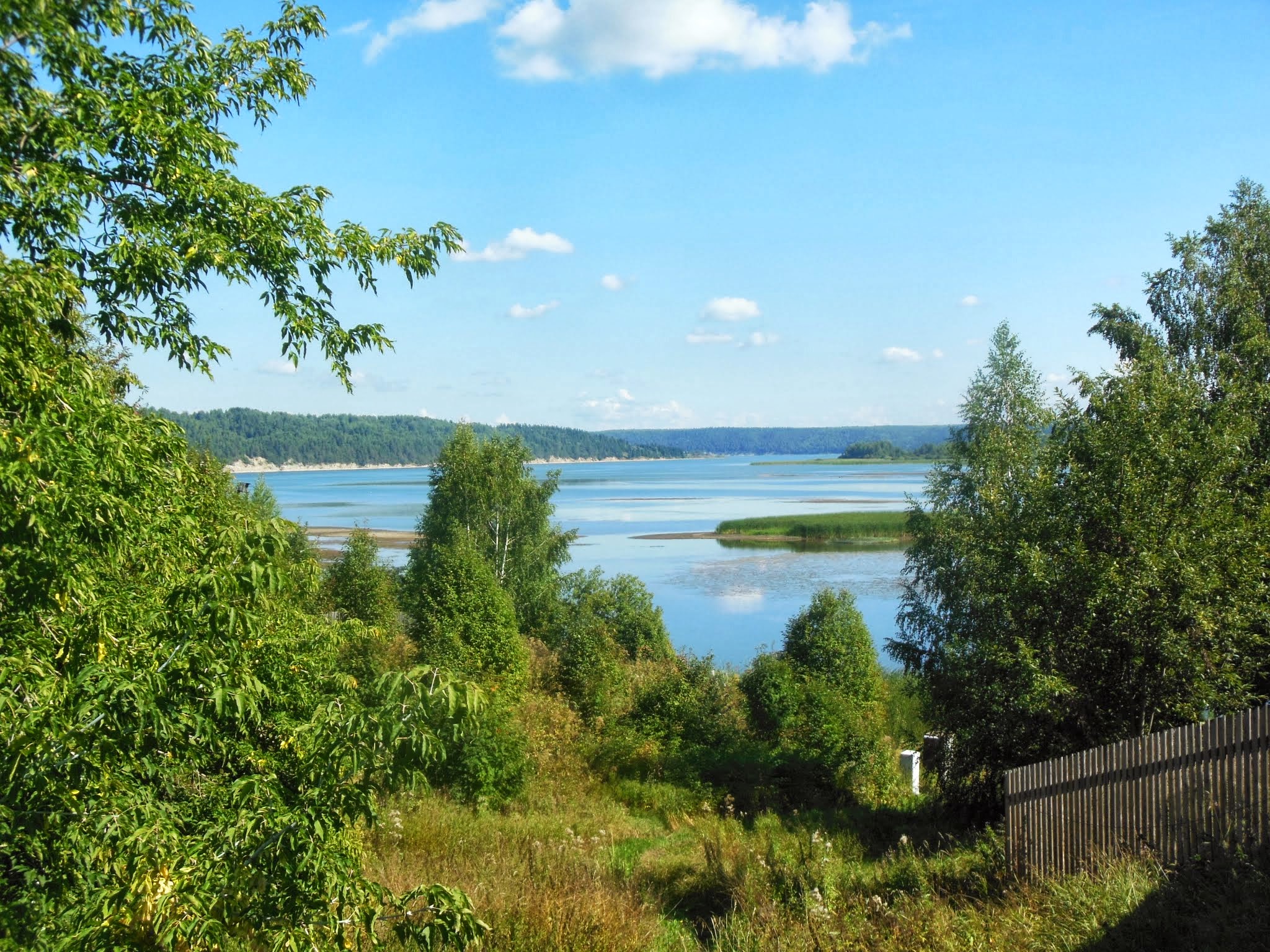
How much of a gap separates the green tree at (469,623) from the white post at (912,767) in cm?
813

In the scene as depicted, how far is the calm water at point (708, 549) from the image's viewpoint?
38281 millimetres

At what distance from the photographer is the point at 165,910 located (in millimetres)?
3373

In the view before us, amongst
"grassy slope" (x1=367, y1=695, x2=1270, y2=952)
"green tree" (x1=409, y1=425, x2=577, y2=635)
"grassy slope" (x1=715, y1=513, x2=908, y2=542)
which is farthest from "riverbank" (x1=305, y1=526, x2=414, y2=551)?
"grassy slope" (x1=367, y1=695, x2=1270, y2=952)

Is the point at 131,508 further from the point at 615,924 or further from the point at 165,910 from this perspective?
the point at 615,924

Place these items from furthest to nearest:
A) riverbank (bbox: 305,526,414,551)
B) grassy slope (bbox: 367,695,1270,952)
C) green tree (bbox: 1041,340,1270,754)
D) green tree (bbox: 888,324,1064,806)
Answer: riverbank (bbox: 305,526,414,551) → green tree (bbox: 888,324,1064,806) → green tree (bbox: 1041,340,1270,754) → grassy slope (bbox: 367,695,1270,952)

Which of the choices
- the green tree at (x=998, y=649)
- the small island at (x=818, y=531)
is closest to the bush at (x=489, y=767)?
the green tree at (x=998, y=649)

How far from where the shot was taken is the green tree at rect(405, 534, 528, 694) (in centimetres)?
1888

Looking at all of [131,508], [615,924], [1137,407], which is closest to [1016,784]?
[615,924]

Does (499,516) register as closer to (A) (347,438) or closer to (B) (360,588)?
(B) (360,588)

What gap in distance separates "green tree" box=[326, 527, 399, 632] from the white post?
601 inches

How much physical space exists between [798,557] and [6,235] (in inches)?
2090

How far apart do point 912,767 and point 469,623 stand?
9676mm

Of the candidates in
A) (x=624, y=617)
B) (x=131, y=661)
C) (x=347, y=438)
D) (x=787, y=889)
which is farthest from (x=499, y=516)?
(x=347, y=438)

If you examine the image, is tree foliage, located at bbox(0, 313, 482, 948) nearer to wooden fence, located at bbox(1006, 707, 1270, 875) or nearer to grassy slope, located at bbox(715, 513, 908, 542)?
wooden fence, located at bbox(1006, 707, 1270, 875)
